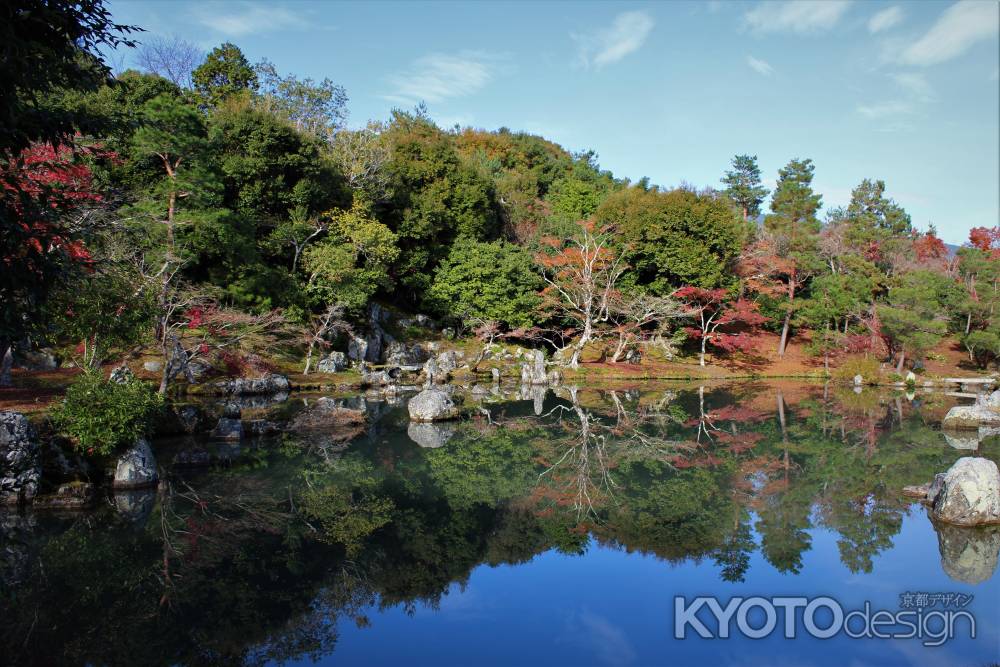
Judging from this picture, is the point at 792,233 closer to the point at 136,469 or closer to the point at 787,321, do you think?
the point at 787,321

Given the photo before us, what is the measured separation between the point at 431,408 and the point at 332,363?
29.9 ft

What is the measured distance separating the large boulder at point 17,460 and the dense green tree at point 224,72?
32.3 metres

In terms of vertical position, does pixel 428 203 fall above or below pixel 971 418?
above

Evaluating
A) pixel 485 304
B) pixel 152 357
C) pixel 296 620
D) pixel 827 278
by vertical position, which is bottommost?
pixel 296 620

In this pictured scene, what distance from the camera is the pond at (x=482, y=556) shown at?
5.97 m

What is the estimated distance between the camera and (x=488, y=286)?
31047 millimetres

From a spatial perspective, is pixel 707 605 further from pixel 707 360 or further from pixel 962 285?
pixel 962 285

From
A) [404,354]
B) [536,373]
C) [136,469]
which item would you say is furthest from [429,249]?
[136,469]

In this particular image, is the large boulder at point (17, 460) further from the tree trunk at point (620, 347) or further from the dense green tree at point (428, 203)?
the tree trunk at point (620, 347)

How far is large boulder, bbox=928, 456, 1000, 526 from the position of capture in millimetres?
8977

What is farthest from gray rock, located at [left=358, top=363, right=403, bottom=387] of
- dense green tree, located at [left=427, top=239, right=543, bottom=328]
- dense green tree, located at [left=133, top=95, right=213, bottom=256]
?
dense green tree, located at [left=133, top=95, right=213, bottom=256]

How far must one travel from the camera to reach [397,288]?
34.5 meters

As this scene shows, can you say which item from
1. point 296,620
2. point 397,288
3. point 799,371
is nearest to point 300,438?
point 296,620

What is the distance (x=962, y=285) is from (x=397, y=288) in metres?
31.0
